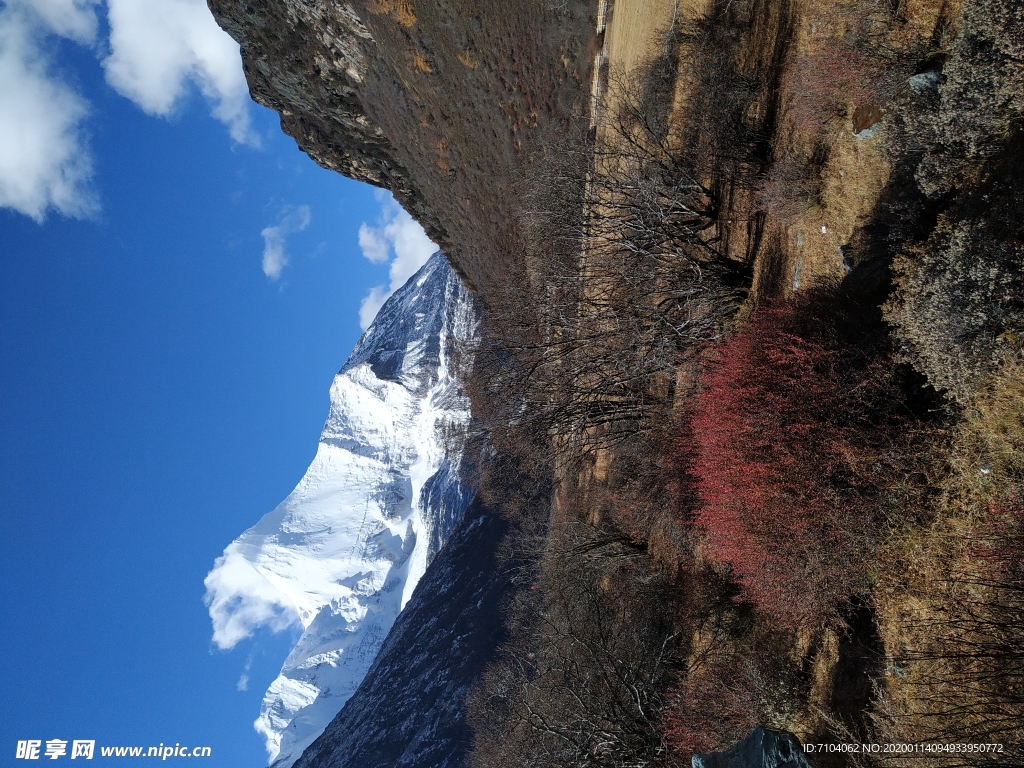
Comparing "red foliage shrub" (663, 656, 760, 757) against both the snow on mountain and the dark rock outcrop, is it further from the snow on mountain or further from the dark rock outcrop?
the snow on mountain

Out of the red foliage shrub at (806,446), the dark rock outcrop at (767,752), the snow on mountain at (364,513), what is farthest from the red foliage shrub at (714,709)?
the snow on mountain at (364,513)

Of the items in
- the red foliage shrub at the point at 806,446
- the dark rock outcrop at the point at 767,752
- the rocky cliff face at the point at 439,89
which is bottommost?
the dark rock outcrop at the point at 767,752

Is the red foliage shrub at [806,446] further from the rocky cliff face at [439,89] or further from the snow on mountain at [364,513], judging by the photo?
the snow on mountain at [364,513]

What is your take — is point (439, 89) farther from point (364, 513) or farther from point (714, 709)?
point (364, 513)

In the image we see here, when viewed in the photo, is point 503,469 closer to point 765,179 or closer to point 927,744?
point 765,179

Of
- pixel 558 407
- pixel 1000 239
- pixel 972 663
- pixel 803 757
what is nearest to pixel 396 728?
pixel 558 407

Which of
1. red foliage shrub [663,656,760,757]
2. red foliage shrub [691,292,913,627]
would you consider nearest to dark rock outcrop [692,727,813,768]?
red foliage shrub [691,292,913,627]

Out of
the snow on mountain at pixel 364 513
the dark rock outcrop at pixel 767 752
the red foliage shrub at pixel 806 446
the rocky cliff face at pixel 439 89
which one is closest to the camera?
the red foliage shrub at pixel 806 446
